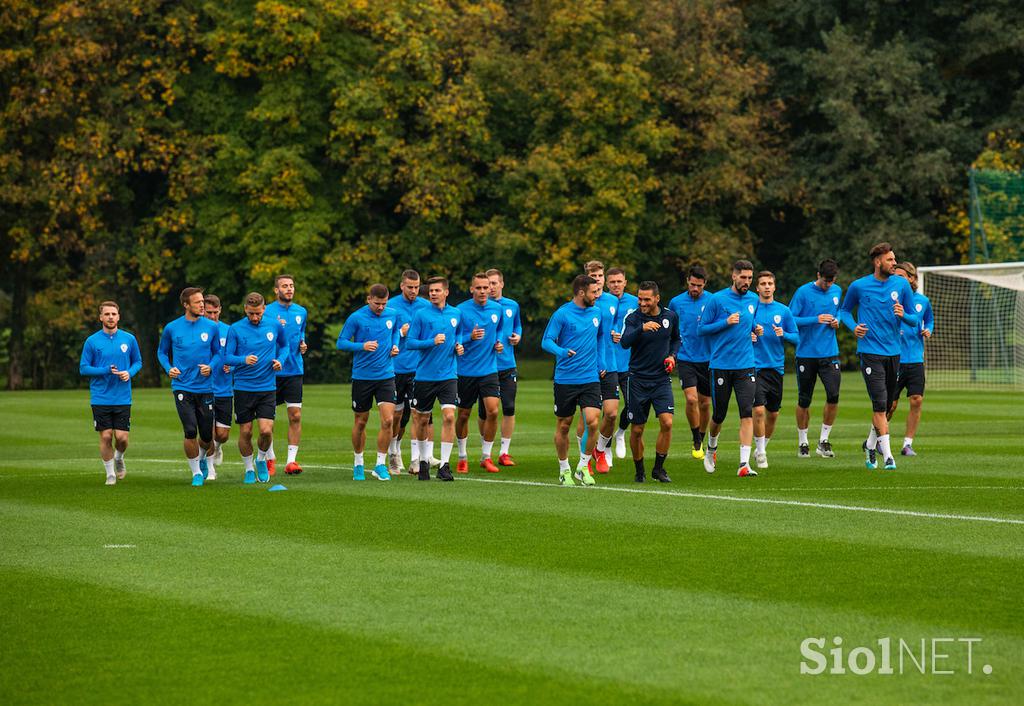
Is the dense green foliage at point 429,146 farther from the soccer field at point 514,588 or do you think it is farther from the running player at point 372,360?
the soccer field at point 514,588

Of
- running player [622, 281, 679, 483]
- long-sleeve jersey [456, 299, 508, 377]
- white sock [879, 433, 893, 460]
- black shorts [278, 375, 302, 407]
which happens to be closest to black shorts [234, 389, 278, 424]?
black shorts [278, 375, 302, 407]

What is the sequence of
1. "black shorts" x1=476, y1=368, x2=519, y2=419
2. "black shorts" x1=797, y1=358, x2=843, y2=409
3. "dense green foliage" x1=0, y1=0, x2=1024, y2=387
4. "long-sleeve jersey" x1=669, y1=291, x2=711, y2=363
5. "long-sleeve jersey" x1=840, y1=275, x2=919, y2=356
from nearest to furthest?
"long-sleeve jersey" x1=840, y1=275, x2=919, y2=356 → "long-sleeve jersey" x1=669, y1=291, x2=711, y2=363 → "black shorts" x1=476, y1=368, x2=519, y2=419 → "black shorts" x1=797, y1=358, x2=843, y2=409 → "dense green foliage" x1=0, y1=0, x2=1024, y2=387

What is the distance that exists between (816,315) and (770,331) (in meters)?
1.45

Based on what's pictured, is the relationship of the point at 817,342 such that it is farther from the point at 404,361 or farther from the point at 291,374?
the point at 291,374

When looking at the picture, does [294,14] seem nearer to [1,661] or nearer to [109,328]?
[109,328]

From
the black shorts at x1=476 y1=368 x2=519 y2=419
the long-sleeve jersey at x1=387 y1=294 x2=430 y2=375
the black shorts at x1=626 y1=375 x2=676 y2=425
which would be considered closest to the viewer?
the black shorts at x1=626 y1=375 x2=676 y2=425

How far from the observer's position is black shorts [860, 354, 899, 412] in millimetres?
17656

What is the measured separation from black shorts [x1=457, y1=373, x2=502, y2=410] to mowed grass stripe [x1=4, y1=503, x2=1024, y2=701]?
6.44 metres

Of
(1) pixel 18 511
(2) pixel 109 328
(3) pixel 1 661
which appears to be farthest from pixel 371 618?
(2) pixel 109 328

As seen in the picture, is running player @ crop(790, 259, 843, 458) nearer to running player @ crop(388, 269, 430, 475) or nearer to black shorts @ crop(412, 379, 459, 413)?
running player @ crop(388, 269, 430, 475)

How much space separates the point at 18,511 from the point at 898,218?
37760 mm

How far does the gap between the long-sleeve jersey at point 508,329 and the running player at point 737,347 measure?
2.71 metres

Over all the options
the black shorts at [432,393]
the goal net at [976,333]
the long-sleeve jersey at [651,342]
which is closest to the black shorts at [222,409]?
the black shorts at [432,393]

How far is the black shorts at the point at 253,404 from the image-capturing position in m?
17.7
